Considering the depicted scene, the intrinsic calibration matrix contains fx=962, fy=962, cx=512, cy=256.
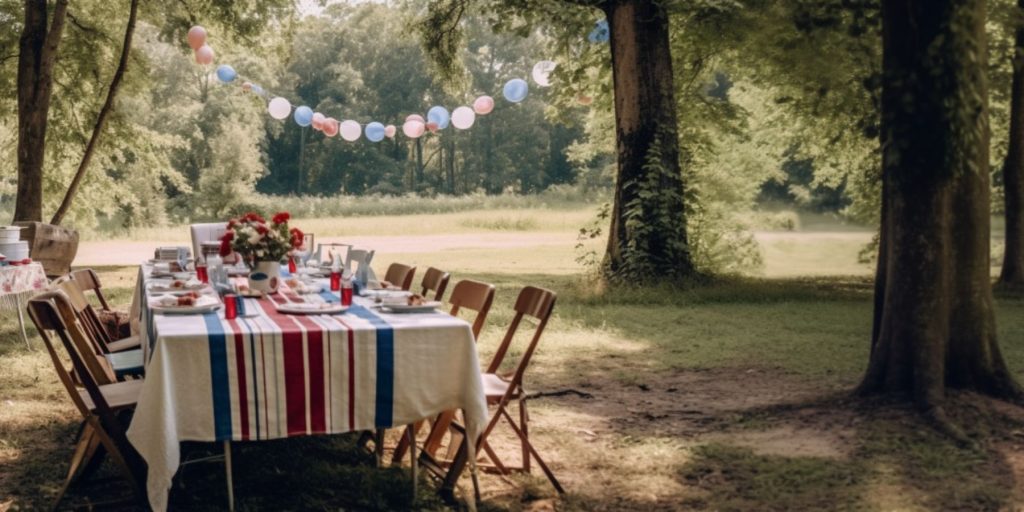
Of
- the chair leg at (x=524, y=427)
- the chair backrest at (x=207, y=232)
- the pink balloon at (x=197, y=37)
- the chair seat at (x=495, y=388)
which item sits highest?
the pink balloon at (x=197, y=37)

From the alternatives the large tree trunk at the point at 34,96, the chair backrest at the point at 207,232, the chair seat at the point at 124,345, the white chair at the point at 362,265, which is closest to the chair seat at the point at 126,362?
the chair seat at the point at 124,345

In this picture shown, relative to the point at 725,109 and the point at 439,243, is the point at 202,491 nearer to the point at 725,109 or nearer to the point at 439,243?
the point at 725,109

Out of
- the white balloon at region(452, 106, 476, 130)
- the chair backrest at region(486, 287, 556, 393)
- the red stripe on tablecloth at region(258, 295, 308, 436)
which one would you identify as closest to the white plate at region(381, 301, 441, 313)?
the chair backrest at region(486, 287, 556, 393)

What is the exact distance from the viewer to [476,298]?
4.60 meters

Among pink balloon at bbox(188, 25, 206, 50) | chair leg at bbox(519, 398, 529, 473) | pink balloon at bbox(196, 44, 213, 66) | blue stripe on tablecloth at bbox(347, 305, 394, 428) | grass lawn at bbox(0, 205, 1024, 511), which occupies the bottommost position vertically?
grass lawn at bbox(0, 205, 1024, 511)

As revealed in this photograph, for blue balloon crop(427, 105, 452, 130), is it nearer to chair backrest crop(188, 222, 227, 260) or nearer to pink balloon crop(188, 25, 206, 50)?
pink balloon crop(188, 25, 206, 50)

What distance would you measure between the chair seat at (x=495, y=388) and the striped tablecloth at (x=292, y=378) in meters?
0.38

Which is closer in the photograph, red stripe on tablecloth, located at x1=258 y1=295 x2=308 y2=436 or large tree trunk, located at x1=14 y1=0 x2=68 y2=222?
red stripe on tablecloth, located at x1=258 y1=295 x2=308 y2=436

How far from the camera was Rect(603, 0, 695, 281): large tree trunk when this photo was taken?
1251 centimetres

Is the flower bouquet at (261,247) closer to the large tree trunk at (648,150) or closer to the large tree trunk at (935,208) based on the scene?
the large tree trunk at (935,208)

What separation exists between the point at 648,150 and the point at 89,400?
30.6 feet

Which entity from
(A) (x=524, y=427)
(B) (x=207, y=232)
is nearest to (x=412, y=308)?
(A) (x=524, y=427)

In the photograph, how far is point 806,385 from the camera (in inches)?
274

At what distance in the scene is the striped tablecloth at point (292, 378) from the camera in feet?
11.8
